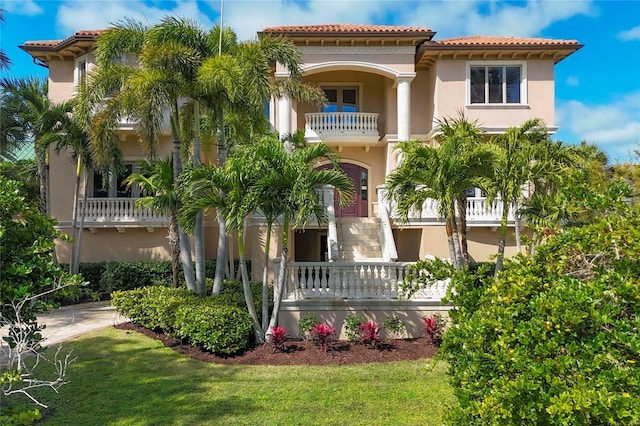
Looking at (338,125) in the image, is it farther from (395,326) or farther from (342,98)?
(395,326)

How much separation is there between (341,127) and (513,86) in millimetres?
7719

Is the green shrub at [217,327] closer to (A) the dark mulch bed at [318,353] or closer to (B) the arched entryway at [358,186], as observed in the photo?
(A) the dark mulch bed at [318,353]

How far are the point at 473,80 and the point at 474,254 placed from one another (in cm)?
761

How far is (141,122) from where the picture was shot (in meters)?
11.3

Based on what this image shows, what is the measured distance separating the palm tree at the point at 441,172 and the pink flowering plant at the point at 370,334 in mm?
2775

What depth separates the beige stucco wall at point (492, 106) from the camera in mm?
18672

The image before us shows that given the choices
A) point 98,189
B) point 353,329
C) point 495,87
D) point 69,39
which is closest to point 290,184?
point 353,329

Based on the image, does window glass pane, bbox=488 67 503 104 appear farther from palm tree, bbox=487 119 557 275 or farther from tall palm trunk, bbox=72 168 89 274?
tall palm trunk, bbox=72 168 89 274

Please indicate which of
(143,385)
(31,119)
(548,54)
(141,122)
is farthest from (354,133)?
(143,385)

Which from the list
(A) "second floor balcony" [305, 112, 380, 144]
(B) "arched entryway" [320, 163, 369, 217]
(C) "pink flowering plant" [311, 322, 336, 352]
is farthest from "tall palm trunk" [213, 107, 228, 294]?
(B) "arched entryway" [320, 163, 369, 217]

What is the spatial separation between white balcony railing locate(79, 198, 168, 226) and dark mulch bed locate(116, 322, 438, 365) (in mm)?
8692

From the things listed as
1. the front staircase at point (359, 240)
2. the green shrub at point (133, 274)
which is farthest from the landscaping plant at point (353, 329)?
the green shrub at point (133, 274)

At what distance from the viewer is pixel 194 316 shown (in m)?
9.53

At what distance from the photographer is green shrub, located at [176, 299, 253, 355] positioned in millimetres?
9141
